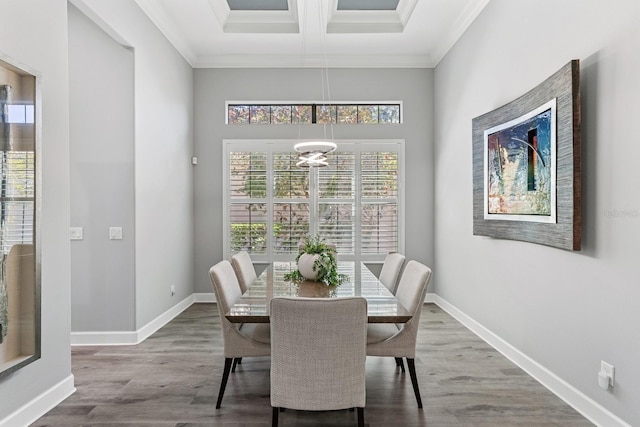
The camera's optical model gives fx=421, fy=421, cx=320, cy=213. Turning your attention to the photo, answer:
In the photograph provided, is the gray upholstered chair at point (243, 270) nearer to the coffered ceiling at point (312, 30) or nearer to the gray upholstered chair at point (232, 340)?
the gray upholstered chair at point (232, 340)

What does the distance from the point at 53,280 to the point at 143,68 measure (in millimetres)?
2328

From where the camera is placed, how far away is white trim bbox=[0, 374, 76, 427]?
2406mm

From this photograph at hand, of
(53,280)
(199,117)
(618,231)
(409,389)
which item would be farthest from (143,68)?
(618,231)

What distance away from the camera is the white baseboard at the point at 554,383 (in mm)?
2455

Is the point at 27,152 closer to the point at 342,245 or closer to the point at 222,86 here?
the point at 222,86

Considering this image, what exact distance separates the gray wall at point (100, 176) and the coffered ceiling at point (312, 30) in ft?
2.29

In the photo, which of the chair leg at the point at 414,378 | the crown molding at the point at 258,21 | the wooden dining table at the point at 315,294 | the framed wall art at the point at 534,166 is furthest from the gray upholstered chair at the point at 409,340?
the crown molding at the point at 258,21

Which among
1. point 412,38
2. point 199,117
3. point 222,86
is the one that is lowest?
point 199,117

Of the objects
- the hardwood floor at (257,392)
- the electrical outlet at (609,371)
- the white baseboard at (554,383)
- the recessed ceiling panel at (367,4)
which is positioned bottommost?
the hardwood floor at (257,392)

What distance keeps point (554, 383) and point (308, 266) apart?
1921mm

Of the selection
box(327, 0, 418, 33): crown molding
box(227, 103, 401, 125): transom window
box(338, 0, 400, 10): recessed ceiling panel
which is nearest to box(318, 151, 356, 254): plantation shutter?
box(227, 103, 401, 125): transom window

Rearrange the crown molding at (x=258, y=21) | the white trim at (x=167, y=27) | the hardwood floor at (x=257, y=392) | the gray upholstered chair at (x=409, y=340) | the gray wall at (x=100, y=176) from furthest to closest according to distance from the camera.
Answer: the crown molding at (x=258, y=21) < the white trim at (x=167, y=27) < the gray wall at (x=100, y=176) < the gray upholstered chair at (x=409, y=340) < the hardwood floor at (x=257, y=392)

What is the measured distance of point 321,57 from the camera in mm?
5680

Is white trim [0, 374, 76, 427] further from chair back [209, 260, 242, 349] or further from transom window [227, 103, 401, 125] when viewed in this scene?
transom window [227, 103, 401, 125]
